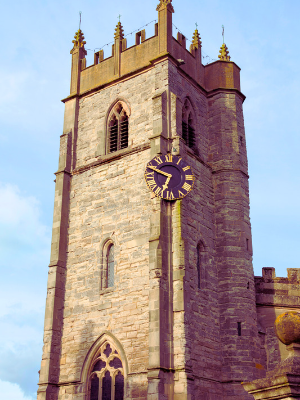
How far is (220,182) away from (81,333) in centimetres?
803

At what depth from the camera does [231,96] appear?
80.9 ft

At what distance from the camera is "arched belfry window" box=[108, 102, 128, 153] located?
2317 centimetres

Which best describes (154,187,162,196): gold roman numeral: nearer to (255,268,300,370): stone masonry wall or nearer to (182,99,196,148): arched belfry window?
(182,99,196,148): arched belfry window

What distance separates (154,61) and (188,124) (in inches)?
113

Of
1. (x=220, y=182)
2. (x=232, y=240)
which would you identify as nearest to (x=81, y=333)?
(x=232, y=240)

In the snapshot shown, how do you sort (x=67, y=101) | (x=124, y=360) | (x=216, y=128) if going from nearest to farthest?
(x=124, y=360)
(x=216, y=128)
(x=67, y=101)

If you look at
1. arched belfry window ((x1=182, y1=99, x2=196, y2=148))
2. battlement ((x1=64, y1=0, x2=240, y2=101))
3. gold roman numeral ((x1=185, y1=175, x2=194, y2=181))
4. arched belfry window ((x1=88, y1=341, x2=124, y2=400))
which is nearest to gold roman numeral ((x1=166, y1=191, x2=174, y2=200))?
gold roman numeral ((x1=185, y1=175, x2=194, y2=181))

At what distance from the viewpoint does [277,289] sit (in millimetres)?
22109

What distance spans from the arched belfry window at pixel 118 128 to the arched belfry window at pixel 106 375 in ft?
26.0

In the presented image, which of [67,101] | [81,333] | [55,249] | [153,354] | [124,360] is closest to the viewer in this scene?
[153,354]

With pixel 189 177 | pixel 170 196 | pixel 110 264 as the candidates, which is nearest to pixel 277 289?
pixel 189 177

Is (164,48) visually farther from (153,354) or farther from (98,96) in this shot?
(153,354)

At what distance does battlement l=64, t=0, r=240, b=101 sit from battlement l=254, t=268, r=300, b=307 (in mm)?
8287

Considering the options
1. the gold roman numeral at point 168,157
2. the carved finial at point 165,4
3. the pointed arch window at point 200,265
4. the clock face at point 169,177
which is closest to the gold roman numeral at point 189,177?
the clock face at point 169,177
